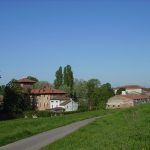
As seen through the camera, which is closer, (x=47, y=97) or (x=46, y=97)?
(x=46, y=97)

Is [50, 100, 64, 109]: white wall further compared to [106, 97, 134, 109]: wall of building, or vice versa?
[106, 97, 134, 109]: wall of building

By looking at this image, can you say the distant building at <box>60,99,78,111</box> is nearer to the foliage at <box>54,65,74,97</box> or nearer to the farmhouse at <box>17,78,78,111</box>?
the farmhouse at <box>17,78,78,111</box>


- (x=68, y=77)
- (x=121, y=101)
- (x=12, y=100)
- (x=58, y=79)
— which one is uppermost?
(x=58, y=79)

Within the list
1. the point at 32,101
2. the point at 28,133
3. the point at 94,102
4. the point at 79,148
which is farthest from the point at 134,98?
the point at 79,148

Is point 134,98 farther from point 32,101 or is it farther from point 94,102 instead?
point 32,101

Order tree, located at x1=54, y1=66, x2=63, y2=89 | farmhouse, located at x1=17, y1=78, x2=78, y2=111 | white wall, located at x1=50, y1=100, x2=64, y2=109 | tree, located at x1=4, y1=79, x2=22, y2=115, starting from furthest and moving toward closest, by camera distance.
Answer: tree, located at x1=54, y1=66, x2=63, y2=89 < white wall, located at x1=50, y1=100, x2=64, y2=109 < farmhouse, located at x1=17, y1=78, x2=78, y2=111 < tree, located at x1=4, y1=79, x2=22, y2=115

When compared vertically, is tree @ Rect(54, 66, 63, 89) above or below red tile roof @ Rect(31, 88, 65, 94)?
above

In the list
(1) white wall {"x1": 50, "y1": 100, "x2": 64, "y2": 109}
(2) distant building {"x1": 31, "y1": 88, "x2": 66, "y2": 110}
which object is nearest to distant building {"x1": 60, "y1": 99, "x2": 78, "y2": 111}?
(1) white wall {"x1": 50, "y1": 100, "x2": 64, "y2": 109}

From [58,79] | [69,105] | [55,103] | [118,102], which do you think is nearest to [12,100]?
[69,105]

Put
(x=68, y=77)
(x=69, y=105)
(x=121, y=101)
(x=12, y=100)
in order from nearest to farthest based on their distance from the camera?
(x=12, y=100) < (x=69, y=105) < (x=121, y=101) < (x=68, y=77)

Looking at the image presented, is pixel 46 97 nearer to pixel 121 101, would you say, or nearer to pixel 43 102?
pixel 43 102

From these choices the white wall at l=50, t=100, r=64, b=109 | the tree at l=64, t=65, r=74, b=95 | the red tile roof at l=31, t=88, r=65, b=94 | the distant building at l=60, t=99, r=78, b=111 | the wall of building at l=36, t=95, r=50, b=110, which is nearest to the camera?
the distant building at l=60, t=99, r=78, b=111

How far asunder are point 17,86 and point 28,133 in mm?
59615

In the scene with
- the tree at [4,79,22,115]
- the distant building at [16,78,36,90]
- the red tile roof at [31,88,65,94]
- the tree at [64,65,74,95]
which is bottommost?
the tree at [4,79,22,115]
